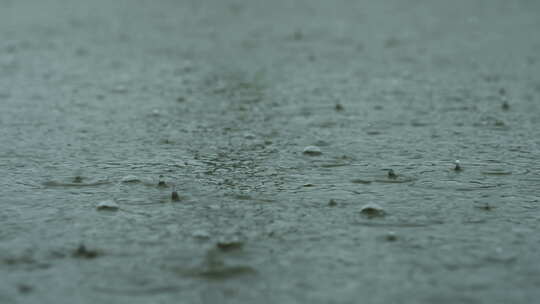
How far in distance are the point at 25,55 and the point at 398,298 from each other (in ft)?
28.3

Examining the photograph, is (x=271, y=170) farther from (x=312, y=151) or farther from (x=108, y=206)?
(x=108, y=206)

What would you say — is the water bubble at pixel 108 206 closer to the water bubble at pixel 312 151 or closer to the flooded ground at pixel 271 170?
the flooded ground at pixel 271 170

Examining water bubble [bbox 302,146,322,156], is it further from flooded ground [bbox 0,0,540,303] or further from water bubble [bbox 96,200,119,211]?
water bubble [bbox 96,200,119,211]

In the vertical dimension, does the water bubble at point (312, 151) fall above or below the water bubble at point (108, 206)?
above

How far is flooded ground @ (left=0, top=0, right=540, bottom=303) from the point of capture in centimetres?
349

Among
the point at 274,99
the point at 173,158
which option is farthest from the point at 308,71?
the point at 173,158

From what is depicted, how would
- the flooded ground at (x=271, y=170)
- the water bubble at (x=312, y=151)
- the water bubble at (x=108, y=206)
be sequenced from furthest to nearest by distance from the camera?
the water bubble at (x=312, y=151) → the water bubble at (x=108, y=206) → the flooded ground at (x=271, y=170)

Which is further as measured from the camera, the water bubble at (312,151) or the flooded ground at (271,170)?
the water bubble at (312,151)


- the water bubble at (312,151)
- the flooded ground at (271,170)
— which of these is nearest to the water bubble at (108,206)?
the flooded ground at (271,170)

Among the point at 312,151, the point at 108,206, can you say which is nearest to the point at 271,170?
the point at 312,151

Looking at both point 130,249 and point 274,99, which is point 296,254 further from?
point 274,99

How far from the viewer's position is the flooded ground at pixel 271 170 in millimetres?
3490

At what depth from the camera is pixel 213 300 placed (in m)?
3.24

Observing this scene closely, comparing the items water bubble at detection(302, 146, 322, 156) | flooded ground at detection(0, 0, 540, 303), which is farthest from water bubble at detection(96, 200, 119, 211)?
water bubble at detection(302, 146, 322, 156)
